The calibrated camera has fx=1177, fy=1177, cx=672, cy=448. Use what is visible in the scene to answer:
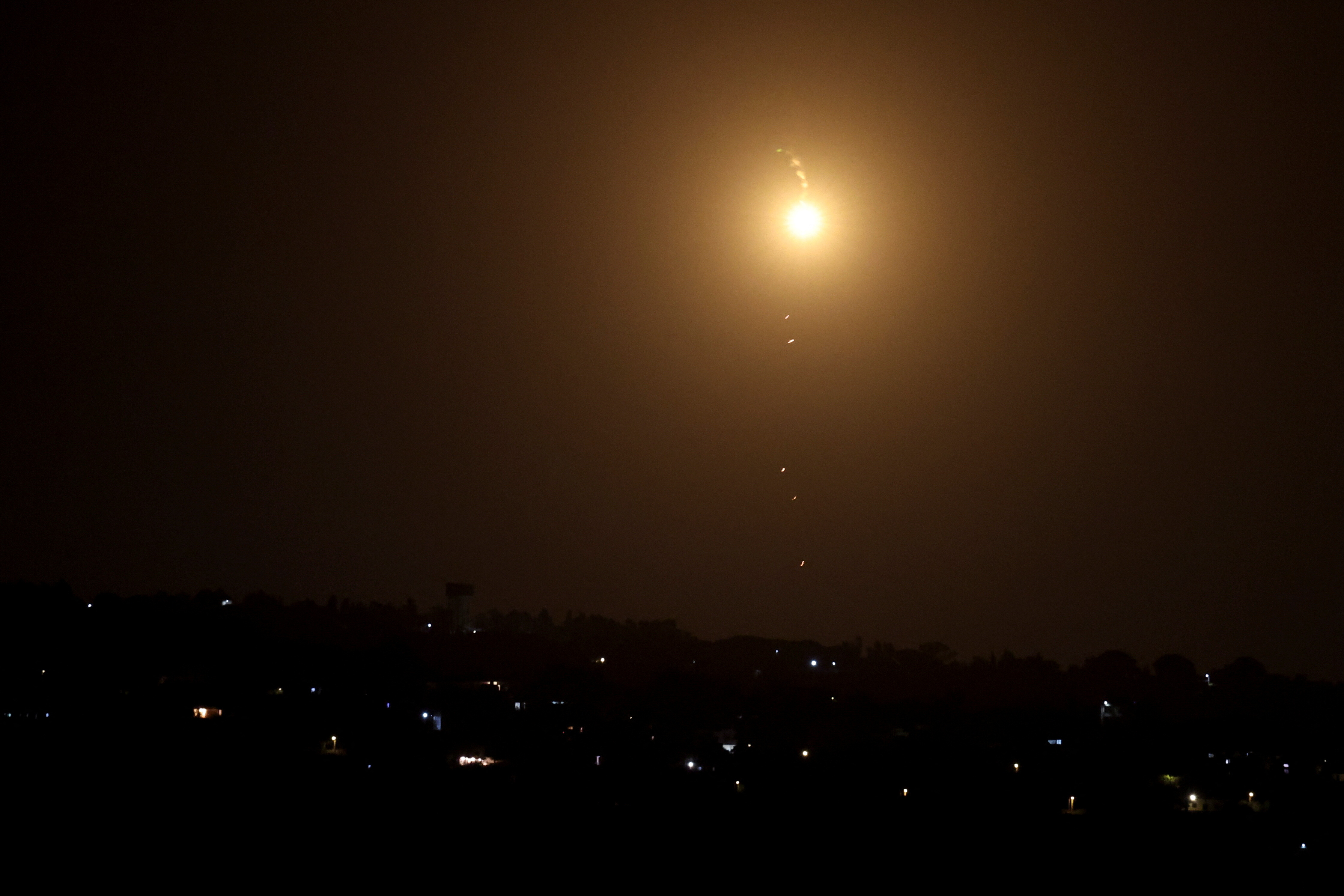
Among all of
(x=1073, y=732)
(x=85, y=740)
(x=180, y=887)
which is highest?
(x=1073, y=732)

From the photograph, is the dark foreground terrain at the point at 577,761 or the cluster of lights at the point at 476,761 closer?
the dark foreground terrain at the point at 577,761

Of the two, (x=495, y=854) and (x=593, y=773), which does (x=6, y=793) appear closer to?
(x=495, y=854)

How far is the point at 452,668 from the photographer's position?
35312mm

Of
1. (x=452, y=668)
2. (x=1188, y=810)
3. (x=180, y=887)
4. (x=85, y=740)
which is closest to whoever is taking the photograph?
(x=180, y=887)

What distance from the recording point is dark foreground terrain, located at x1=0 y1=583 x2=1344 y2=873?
1552 cm

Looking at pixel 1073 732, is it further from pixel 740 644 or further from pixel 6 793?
pixel 740 644

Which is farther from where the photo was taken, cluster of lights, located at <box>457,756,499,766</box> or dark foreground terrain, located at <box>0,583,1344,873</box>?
cluster of lights, located at <box>457,756,499,766</box>

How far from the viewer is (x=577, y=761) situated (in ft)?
67.8

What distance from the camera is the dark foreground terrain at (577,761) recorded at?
1552 centimetres

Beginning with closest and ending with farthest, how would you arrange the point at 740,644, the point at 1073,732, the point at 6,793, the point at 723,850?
the point at 6,793 < the point at 723,850 < the point at 1073,732 < the point at 740,644

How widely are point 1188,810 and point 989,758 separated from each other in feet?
14.3

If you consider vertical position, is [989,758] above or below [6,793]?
above

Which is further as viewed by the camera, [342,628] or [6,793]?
[342,628]

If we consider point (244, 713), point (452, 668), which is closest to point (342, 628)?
point (452, 668)
